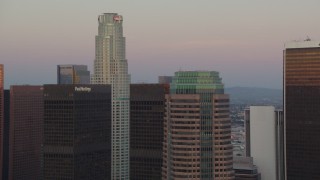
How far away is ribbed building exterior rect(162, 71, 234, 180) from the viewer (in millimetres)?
139500

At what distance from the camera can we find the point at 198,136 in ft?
460

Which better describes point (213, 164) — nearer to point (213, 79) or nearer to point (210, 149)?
point (210, 149)

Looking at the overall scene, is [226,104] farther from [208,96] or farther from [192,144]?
[192,144]

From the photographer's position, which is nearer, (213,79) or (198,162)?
(198,162)

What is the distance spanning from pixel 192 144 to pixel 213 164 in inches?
282

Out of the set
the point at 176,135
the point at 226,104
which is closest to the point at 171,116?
the point at 176,135

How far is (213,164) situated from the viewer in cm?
13988

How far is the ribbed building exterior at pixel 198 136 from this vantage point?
458 ft

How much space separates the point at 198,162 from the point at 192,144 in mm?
4632

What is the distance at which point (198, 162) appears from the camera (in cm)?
13938

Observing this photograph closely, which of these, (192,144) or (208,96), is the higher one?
(208,96)

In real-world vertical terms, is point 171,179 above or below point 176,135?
below

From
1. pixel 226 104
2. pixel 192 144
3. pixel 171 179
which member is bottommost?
pixel 171 179

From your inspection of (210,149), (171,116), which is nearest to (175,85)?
(171,116)
